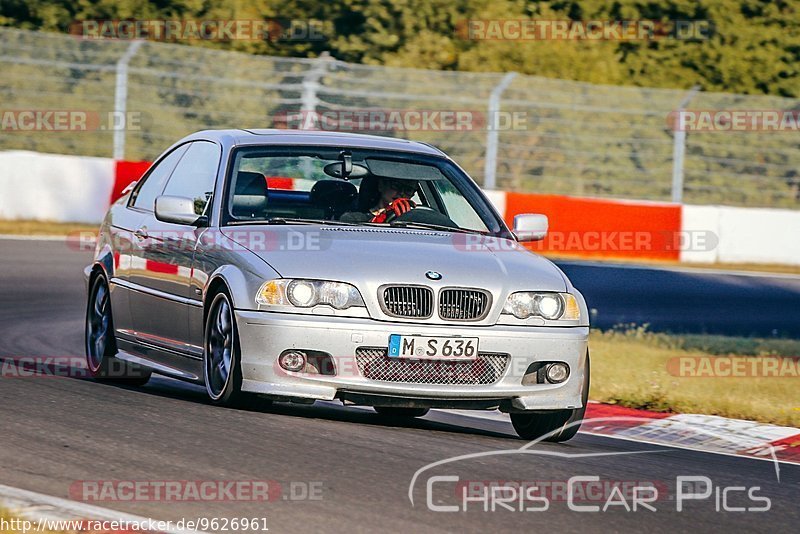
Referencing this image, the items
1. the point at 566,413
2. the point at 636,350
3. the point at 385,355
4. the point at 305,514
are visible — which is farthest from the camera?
the point at 636,350

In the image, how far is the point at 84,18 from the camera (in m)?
31.5

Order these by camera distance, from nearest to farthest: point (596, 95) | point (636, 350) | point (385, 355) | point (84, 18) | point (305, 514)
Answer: point (305, 514)
point (385, 355)
point (636, 350)
point (596, 95)
point (84, 18)

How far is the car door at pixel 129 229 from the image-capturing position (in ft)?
30.8

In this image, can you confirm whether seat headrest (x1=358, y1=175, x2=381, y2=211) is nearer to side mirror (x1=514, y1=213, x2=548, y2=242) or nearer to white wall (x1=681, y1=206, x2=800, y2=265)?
side mirror (x1=514, y1=213, x2=548, y2=242)

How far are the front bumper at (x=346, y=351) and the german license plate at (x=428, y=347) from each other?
0.03m

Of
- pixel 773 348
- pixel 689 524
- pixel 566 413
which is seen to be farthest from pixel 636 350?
pixel 689 524

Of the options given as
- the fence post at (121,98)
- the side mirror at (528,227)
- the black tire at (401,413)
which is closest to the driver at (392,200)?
the side mirror at (528,227)

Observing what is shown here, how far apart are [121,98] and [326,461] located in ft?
59.4

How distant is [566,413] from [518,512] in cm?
219

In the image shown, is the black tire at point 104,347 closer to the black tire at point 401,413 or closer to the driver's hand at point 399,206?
the black tire at point 401,413

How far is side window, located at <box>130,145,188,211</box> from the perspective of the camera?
9.65 metres

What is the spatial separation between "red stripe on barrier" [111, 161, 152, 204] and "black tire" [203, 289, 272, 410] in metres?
14.1

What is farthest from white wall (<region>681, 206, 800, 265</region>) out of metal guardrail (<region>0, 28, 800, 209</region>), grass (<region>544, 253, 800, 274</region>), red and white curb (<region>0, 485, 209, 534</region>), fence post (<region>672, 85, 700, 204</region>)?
red and white curb (<region>0, 485, 209, 534</region>)

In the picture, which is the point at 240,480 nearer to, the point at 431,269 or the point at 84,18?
the point at 431,269
